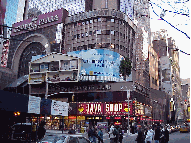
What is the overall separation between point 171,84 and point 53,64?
72.2 metres

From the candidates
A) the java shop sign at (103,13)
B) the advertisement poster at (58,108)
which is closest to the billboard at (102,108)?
the java shop sign at (103,13)

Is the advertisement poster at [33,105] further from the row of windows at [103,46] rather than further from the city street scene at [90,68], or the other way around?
the row of windows at [103,46]

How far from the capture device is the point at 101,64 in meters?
60.9

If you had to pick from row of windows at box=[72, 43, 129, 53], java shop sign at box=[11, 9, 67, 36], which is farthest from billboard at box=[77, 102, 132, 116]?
java shop sign at box=[11, 9, 67, 36]

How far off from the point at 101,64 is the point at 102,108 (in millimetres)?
11750

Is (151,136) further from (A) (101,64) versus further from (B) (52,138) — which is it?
(A) (101,64)

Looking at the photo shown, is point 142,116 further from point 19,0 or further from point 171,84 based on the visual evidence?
point 19,0

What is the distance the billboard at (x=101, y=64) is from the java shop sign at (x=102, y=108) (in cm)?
703

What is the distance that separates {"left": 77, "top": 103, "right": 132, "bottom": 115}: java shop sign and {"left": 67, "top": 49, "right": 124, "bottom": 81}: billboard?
7.03 meters

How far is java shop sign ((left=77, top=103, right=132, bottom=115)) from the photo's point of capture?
5619 cm

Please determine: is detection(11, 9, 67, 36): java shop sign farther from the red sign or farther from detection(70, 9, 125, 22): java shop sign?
the red sign

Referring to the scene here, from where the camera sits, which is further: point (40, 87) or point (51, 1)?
point (51, 1)

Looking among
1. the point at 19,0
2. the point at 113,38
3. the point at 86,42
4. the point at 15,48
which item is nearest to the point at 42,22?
the point at 15,48

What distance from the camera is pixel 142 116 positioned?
→ 202 feet
